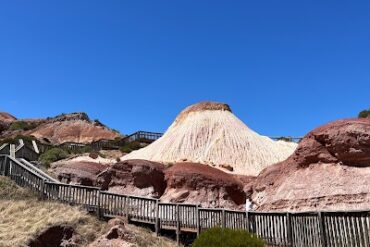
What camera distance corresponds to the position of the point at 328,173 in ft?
76.1

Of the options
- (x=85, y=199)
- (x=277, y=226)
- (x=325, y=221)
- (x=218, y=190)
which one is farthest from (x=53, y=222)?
(x=218, y=190)

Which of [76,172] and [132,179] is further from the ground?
[76,172]

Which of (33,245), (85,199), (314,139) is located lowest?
(33,245)

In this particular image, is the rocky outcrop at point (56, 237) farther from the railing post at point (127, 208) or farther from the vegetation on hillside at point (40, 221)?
the railing post at point (127, 208)

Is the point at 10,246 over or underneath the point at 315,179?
underneath

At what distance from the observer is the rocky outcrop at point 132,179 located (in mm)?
31141

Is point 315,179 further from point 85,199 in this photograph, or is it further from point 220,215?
point 85,199

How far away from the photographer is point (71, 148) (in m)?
49.4

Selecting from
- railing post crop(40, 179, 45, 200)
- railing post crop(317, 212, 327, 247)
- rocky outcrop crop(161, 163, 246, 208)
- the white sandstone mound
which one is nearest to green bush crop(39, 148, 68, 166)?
the white sandstone mound

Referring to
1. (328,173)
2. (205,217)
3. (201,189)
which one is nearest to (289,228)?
(205,217)

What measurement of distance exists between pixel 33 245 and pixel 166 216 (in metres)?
6.58

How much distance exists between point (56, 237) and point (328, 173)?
1371cm

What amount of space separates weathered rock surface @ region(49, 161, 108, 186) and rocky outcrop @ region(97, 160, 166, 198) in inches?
28.1

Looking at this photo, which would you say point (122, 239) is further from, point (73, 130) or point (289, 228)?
point (73, 130)
